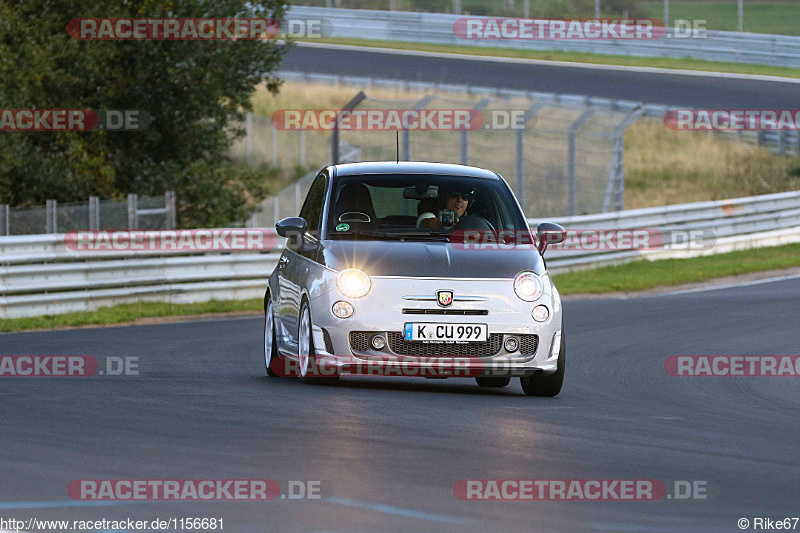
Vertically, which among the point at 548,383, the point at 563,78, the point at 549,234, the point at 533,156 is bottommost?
the point at 548,383

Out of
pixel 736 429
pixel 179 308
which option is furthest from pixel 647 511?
pixel 179 308

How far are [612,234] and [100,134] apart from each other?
905cm

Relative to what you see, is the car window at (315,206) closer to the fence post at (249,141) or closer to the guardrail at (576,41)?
the fence post at (249,141)

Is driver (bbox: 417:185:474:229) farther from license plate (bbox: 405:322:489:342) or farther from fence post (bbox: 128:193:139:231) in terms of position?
fence post (bbox: 128:193:139:231)

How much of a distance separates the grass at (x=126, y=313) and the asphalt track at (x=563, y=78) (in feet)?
60.9

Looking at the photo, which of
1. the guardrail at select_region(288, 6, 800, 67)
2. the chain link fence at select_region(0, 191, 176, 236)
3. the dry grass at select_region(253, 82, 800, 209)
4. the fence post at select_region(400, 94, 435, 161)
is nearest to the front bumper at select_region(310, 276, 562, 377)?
the chain link fence at select_region(0, 191, 176, 236)

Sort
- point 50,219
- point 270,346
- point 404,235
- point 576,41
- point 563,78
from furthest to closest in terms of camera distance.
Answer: point 576,41, point 563,78, point 50,219, point 270,346, point 404,235

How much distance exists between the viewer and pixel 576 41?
45.5 m

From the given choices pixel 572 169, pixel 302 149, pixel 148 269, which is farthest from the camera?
pixel 302 149

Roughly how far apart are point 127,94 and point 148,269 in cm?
661

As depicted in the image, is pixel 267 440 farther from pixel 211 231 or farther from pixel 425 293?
pixel 211 231

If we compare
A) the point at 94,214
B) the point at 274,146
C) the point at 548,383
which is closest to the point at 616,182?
the point at 274,146

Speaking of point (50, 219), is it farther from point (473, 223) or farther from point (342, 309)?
point (342, 309)

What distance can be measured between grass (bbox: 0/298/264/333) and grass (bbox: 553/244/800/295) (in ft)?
17.4
